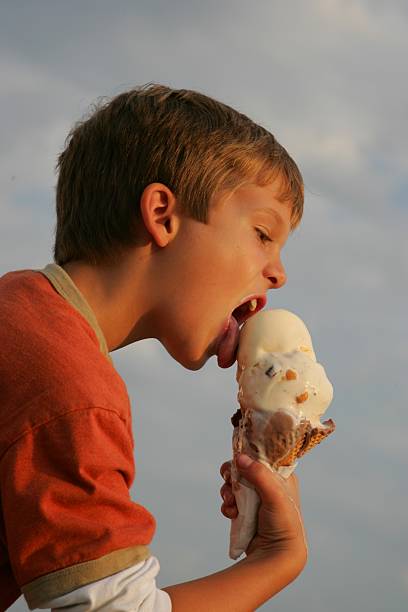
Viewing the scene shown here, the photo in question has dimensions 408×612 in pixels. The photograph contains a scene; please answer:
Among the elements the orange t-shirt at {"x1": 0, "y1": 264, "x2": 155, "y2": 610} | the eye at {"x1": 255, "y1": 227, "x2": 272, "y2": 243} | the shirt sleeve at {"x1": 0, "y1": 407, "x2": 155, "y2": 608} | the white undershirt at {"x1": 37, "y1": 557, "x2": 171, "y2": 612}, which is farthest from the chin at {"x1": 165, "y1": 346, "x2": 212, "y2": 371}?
the white undershirt at {"x1": 37, "y1": 557, "x2": 171, "y2": 612}

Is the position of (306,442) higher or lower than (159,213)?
lower

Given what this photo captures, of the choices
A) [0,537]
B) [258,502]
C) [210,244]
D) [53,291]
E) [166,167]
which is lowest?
[0,537]

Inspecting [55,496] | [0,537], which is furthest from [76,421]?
[0,537]

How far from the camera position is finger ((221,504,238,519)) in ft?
14.1

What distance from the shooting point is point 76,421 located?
3.18 m

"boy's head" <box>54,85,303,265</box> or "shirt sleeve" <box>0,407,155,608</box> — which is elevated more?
"boy's head" <box>54,85,303,265</box>

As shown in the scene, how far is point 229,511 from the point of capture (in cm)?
433

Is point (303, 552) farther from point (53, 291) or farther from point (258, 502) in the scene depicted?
point (53, 291)

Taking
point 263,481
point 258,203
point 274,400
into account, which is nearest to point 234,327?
point 274,400

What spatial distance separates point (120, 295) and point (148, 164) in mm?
726

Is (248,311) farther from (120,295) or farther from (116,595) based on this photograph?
(116,595)

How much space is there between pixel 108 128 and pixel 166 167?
429 mm

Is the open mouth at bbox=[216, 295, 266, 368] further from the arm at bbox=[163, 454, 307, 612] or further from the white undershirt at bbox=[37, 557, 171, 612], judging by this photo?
the white undershirt at bbox=[37, 557, 171, 612]

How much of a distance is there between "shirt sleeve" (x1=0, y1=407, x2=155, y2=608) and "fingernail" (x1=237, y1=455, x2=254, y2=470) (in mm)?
1043
